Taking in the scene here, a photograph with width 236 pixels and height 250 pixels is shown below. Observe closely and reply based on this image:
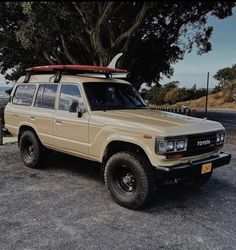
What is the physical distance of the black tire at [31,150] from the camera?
732 centimetres

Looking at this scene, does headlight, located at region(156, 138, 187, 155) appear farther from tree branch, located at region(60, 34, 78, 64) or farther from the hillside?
the hillside

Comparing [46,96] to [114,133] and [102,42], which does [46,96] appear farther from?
[102,42]

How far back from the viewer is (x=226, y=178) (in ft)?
23.1

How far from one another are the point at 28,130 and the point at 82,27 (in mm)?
7554

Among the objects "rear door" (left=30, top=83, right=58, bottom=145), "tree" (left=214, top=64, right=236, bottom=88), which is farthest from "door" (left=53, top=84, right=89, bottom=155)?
"tree" (left=214, top=64, right=236, bottom=88)

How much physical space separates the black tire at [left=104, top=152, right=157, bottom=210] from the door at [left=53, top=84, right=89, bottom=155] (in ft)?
2.66

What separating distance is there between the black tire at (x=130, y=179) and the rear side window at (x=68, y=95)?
1.51 meters

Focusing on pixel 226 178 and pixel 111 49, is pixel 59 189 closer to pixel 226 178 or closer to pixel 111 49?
pixel 226 178

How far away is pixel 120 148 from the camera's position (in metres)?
5.71

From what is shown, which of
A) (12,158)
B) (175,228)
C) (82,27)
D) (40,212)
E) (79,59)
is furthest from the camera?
(79,59)

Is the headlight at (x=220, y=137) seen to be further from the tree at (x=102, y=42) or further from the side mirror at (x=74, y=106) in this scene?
the tree at (x=102, y=42)

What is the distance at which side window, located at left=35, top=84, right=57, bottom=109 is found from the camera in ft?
22.8

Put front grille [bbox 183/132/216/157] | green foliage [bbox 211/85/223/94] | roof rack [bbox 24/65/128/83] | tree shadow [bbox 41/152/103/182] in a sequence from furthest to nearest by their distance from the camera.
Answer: green foliage [bbox 211/85/223/94]
tree shadow [bbox 41/152/103/182]
roof rack [bbox 24/65/128/83]
front grille [bbox 183/132/216/157]

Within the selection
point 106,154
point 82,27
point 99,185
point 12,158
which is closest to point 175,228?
point 106,154
